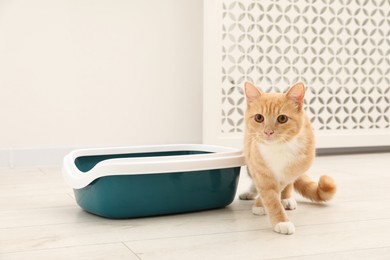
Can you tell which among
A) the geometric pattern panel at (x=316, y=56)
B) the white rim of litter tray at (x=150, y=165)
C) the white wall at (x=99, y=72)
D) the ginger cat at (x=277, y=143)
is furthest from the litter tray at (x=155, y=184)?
the geometric pattern panel at (x=316, y=56)

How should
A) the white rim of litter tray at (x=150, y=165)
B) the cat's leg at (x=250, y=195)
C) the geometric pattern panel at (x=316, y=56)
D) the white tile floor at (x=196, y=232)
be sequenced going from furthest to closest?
the geometric pattern panel at (x=316, y=56) < the cat's leg at (x=250, y=195) < the white rim of litter tray at (x=150, y=165) < the white tile floor at (x=196, y=232)

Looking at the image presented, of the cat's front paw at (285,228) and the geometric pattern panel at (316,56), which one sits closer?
the cat's front paw at (285,228)

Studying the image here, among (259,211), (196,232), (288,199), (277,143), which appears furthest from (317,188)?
(196,232)

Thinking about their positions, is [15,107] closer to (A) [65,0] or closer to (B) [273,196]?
(A) [65,0]

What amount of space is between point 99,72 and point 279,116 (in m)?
1.30

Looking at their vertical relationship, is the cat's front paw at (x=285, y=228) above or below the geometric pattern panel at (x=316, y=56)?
below

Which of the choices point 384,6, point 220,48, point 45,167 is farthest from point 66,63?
point 384,6

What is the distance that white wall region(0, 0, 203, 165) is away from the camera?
7.34ft

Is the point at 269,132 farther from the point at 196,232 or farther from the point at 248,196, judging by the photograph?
the point at 248,196

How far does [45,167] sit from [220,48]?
2.95 ft

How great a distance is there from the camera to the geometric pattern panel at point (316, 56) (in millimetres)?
2408

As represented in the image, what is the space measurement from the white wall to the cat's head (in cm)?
124

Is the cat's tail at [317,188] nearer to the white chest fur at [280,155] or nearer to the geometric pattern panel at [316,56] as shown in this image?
the white chest fur at [280,155]

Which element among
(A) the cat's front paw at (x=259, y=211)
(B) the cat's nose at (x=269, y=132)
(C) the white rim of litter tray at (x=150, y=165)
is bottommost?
(A) the cat's front paw at (x=259, y=211)
